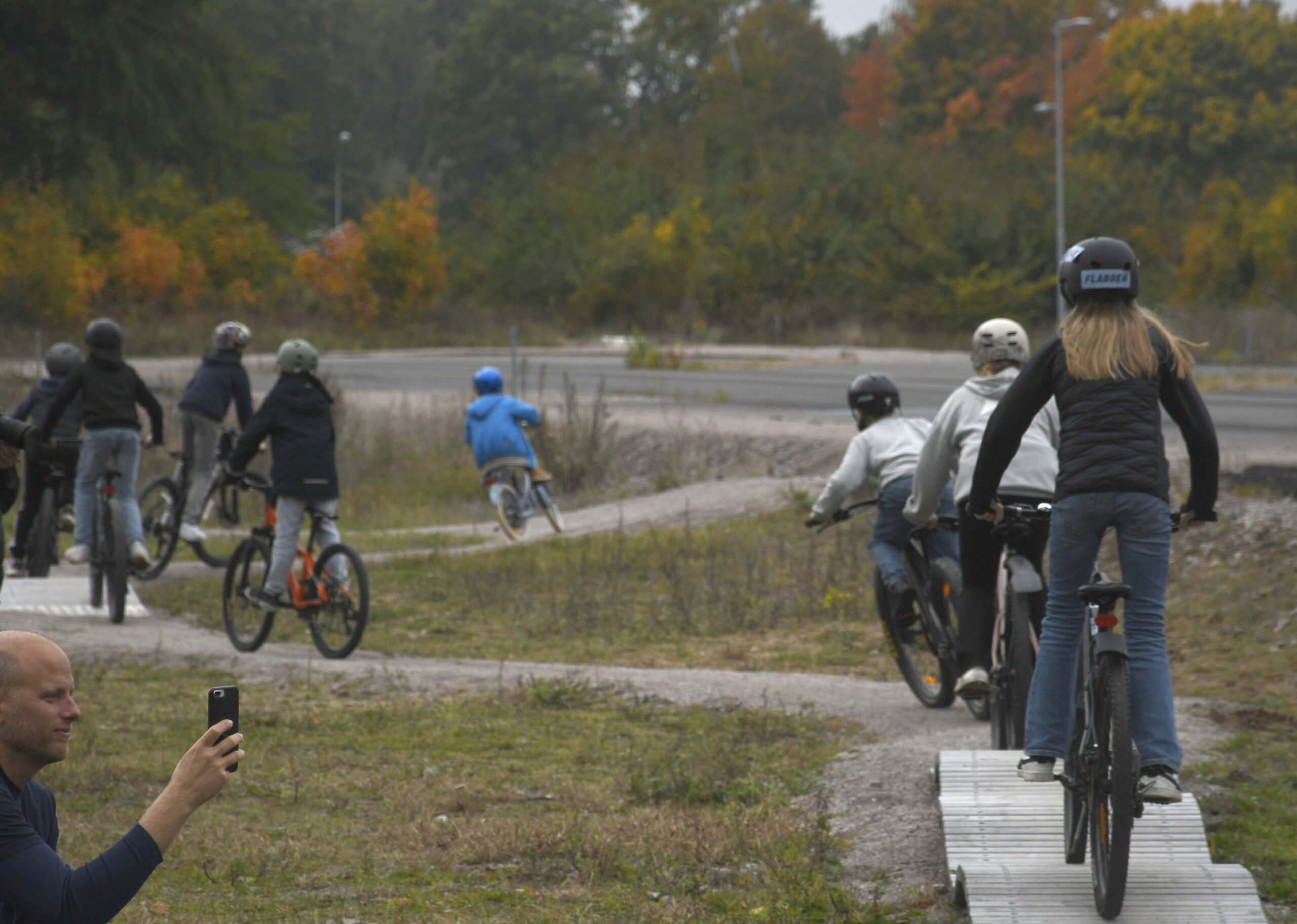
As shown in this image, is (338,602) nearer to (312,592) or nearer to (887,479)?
(312,592)

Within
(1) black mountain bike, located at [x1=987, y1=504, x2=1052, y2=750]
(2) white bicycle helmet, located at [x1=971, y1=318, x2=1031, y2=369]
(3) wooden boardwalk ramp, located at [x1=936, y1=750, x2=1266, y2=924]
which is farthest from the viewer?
(2) white bicycle helmet, located at [x1=971, y1=318, x2=1031, y2=369]

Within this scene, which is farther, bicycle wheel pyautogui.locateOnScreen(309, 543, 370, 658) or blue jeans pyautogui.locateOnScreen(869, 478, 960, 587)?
bicycle wheel pyautogui.locateOnScreen(309, 543, 370, 658)

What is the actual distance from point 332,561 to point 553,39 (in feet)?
225

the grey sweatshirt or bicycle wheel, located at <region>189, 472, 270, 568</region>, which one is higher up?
the grey sweatshirt

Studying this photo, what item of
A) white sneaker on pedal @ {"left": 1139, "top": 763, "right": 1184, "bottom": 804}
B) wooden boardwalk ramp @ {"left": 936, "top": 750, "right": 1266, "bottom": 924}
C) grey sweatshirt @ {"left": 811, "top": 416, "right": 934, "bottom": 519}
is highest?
grey sweatshirt @ {"left": 811, "top": 416, "right": 934, "bottom": 519}

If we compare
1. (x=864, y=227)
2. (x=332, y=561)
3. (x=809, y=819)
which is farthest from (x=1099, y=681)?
(x=864, y=227)

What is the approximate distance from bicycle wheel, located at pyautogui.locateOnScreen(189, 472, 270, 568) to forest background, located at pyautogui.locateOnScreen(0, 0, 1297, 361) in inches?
833

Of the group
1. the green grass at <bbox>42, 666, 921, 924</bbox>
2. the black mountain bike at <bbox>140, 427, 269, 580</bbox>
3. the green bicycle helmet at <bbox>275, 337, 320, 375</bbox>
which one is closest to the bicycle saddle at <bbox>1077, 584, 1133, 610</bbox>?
the green grass at <bbox>42, 666, 921, 924</bbox>

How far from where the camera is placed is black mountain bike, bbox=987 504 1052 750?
586 centimetres

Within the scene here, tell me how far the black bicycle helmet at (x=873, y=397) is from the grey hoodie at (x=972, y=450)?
1.44 meters

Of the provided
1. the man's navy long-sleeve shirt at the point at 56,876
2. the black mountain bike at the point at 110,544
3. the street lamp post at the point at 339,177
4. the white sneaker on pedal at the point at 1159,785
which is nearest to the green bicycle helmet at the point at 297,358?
the black mountain bike at the point at 110,544

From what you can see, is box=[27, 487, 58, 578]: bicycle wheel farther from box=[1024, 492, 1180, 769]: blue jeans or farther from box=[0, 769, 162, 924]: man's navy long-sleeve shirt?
box=[0, 769, 162, 924]: man's navy long-sleeve shirt

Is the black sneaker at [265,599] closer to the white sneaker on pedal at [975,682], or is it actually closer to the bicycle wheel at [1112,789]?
the white sneaker on pedal at [975,682]

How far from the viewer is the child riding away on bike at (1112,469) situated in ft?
15.0
